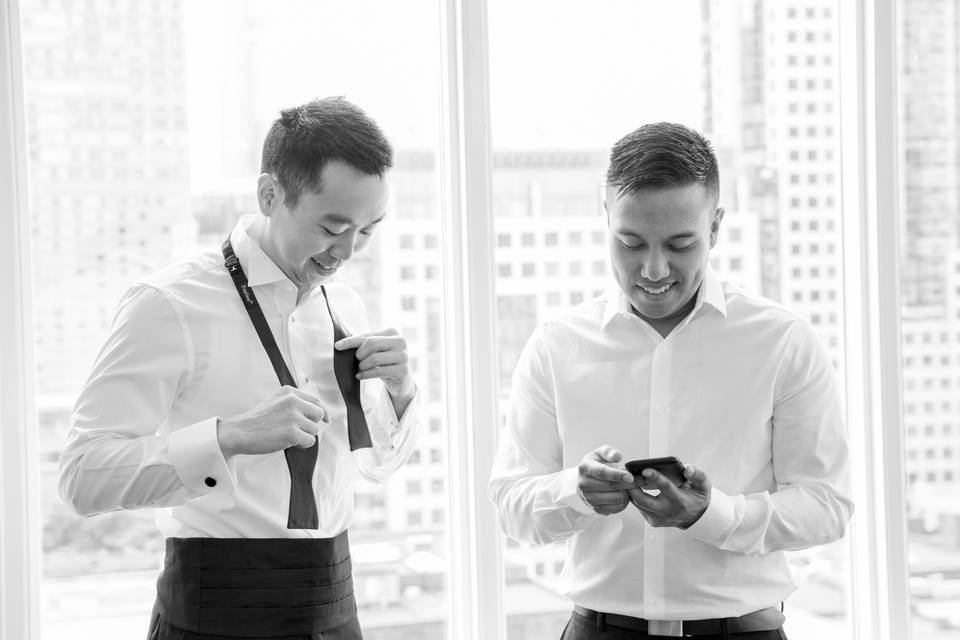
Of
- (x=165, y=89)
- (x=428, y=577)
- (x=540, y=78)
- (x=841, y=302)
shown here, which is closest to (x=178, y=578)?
(x=428, y=577)

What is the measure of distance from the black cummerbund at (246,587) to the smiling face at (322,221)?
1.78 ft

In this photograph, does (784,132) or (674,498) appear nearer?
(674,498)

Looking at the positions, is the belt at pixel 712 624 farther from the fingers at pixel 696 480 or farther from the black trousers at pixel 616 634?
the fingers at pixel 696 480

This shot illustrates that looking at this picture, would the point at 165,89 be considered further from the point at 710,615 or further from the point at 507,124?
the point at 710,615

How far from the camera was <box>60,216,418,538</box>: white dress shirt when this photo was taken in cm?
176

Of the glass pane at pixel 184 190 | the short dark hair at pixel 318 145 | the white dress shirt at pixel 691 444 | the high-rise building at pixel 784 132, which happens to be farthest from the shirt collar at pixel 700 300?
the high-rise building at pixel 784 132

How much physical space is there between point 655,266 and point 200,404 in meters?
0.96

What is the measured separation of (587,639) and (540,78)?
5.96ft

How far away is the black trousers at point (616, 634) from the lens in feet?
6.30

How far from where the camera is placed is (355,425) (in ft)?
6.60

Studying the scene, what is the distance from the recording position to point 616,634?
1956mm

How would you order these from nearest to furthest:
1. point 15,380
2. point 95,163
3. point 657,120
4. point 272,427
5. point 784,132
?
point 272,427 < point 15,380 < point 95,163 < point 657,120 < point 784,132

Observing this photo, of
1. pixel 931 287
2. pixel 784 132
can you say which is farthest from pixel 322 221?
pixel 931 287

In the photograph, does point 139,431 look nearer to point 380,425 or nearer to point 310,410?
point 310,410
